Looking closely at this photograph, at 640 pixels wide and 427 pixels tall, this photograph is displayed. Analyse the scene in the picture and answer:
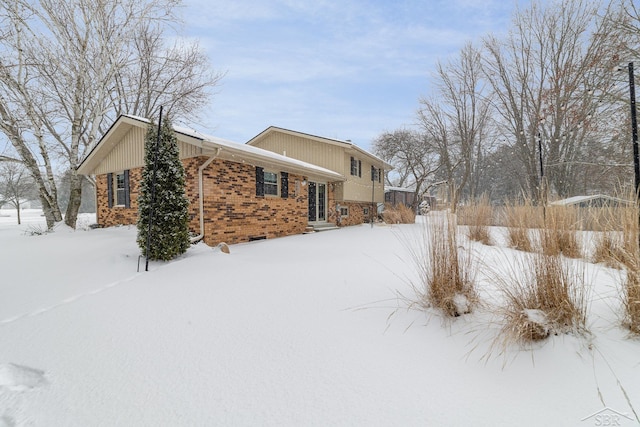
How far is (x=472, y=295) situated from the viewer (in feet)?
8.00

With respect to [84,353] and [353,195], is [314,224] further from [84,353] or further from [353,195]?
[84,353]

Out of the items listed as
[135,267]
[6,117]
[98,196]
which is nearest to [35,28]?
[6,117]

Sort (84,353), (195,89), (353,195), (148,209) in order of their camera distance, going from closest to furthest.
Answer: (84,353) → (148,209) → (353,195) → (195,89)

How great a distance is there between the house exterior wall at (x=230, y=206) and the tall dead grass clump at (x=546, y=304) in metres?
6.19

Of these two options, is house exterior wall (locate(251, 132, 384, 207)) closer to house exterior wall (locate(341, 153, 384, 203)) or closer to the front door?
house exterior wall (locate(341, 153, 384, 203))

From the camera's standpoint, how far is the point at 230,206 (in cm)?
719

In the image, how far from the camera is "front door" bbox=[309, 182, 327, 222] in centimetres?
1171

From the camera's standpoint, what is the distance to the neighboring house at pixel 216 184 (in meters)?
6.66

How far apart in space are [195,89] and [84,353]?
15.1 meters

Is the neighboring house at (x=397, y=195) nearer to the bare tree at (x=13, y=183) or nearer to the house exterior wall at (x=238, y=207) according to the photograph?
the house exterior wall at (x=238, y=207)

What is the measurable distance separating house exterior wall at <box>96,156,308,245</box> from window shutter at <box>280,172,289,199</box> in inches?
5.6

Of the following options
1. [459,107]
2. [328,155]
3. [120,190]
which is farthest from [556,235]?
[459,107]

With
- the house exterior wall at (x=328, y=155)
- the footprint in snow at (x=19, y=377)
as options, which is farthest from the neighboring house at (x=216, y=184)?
the footprint in snow at (x=19, y=377)

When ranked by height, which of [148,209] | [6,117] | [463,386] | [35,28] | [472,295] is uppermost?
[35,28]
